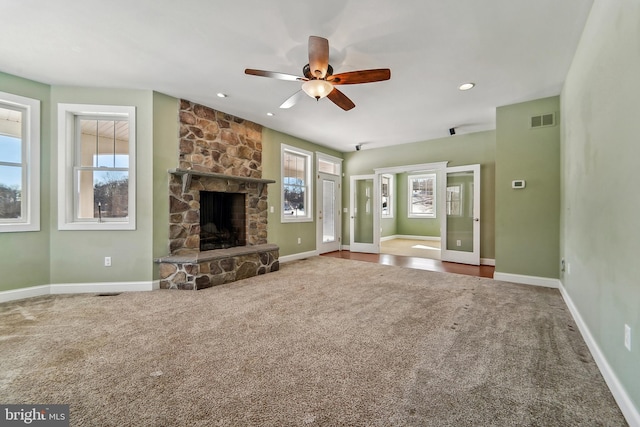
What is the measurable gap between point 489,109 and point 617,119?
9.85 feet

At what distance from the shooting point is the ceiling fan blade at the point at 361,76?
2469 millimetres

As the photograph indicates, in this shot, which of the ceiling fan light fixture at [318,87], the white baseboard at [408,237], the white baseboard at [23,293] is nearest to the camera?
the ceiling fan light fixture at [318,87]

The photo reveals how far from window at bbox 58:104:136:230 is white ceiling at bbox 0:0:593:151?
0.43 metres

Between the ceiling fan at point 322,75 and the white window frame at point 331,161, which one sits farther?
the white window frame at point 331,161

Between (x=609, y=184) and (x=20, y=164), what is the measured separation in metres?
5.98

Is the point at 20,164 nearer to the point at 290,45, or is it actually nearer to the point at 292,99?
the point at 292,99

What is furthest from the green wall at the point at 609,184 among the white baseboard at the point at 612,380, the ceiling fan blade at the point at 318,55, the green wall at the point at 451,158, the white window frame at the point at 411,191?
the white window frame at the point at 411,191

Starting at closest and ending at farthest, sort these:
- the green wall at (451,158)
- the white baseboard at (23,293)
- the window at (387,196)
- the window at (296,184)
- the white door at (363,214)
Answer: the white baseboard at (23,293), the green wall at (451,158), the window at (296,184), the white door at (363,214), the window at (387,196)

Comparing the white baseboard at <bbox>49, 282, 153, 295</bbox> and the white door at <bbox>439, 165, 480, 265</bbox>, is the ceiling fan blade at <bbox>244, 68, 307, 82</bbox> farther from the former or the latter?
the white door at <bbox>439, 165, 480, 265</bbox>

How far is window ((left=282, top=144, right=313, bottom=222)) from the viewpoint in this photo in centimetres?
584

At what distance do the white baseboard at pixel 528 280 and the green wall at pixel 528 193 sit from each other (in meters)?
0.05

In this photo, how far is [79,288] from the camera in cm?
360

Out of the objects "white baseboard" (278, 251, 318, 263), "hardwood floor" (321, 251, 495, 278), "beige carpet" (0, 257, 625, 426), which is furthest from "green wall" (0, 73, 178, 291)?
"hardwood floor" (321, 251, 495, 278)

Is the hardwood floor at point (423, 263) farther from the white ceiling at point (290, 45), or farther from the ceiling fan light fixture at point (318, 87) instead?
the ceiling fan light fixture at point (318, 87)
